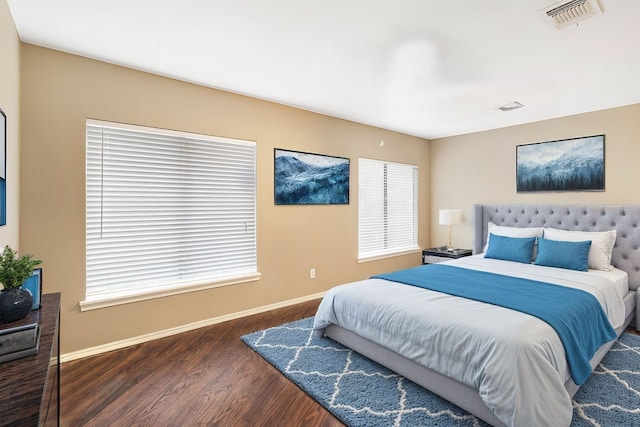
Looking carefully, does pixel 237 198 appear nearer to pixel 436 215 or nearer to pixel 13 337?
pixel 13 337

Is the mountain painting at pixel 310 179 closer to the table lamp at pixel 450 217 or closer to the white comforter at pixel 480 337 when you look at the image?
the white comforter at pixel 480 337

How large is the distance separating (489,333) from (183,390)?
6.68 feet

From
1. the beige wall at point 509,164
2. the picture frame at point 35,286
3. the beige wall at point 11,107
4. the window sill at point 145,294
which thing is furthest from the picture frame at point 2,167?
the beige wall at point 509,164

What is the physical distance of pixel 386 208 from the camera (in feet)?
16.7

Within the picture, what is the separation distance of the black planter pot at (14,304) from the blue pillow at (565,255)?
4389 millimetres

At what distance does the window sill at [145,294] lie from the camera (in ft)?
8.67

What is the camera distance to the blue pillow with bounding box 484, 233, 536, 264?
150 inches

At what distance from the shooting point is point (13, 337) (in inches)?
44.4

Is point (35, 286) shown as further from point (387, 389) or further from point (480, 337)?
point (480, 337)

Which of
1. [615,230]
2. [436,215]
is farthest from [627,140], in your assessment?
[436,215]

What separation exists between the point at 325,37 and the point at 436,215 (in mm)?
4124

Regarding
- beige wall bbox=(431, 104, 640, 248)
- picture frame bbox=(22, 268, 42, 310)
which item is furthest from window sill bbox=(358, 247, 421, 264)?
picture frame bbox=(22, 268, 42, 310)

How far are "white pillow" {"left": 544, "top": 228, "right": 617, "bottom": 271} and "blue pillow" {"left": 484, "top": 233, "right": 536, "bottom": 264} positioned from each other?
1.19 feet

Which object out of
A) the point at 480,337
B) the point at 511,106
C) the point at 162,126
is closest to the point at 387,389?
the point at 480,337
